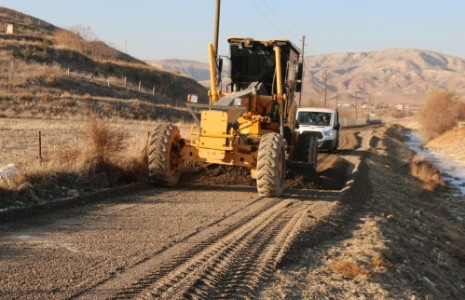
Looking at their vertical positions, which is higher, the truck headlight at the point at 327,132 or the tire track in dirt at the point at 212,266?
the truck headlight at the point at 327,132

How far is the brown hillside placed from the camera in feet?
133

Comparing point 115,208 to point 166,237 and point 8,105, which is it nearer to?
point 166,237

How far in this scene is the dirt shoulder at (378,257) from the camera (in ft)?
22.9

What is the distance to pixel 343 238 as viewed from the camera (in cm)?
937

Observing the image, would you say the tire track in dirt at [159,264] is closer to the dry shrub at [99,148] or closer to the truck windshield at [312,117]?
the dry shrub at [99,148]

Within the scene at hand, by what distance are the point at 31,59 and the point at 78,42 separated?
71.0 ft

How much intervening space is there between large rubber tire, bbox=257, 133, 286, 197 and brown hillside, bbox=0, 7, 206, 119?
11.6 metres

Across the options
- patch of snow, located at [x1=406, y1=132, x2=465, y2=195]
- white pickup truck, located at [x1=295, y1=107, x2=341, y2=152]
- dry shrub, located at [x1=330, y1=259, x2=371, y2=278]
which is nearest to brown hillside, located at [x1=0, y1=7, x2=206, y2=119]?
white pickup truck, located at [x1=295, y1=107, x2=341, y2=152]

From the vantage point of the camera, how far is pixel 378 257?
8578mm

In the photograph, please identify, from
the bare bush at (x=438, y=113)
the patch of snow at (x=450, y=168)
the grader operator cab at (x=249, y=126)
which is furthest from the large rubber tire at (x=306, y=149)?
the bare bush at (x=438, y=113)

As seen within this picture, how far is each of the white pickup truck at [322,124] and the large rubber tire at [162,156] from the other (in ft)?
39.6

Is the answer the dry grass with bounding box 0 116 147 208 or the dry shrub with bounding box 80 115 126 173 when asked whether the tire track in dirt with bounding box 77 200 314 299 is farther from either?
the dry shrub with bounding box 80 115 126 173

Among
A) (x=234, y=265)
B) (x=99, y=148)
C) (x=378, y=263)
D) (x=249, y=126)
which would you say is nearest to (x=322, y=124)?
(x=249, y=126)

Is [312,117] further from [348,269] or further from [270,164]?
[348,269]
